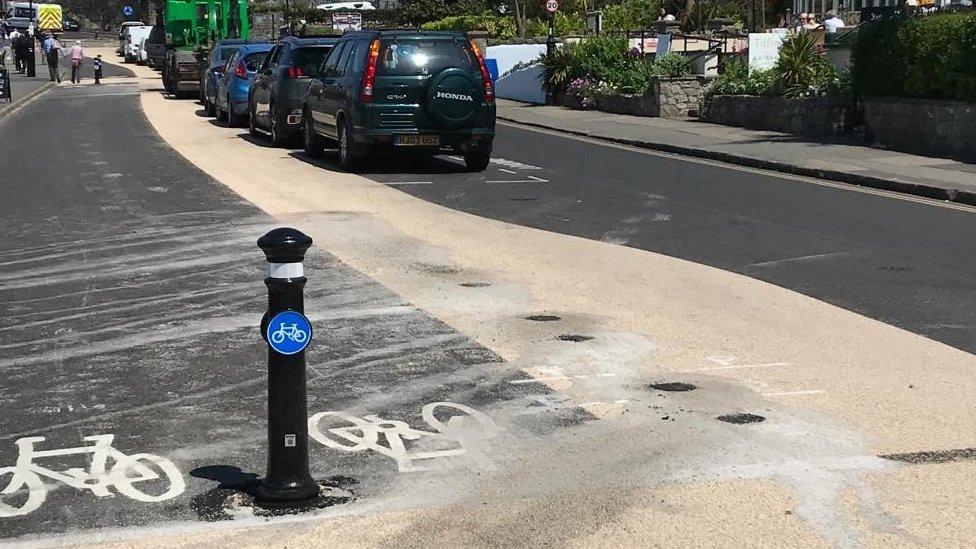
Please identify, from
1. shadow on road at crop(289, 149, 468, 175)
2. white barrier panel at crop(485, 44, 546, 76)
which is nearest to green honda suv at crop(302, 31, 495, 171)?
shadow on road at crop(289, 149, 468, 175)

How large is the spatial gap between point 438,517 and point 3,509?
1729 mm

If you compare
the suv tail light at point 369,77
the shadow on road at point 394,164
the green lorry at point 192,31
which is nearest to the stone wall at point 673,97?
the shadow on road at point 394,164

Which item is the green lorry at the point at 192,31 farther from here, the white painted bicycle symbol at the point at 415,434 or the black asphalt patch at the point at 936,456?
the black asphalt patch at the point at 936,456

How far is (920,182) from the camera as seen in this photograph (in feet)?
56.8

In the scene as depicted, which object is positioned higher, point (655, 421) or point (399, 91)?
point (399, 91)

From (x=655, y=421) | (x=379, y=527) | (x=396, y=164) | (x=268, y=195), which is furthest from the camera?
(x=396, y=164)

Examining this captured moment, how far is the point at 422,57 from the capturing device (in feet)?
63.9

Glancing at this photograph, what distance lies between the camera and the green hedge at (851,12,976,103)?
66.7 ft

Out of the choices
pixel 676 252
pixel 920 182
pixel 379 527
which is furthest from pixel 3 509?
pixel 920 182

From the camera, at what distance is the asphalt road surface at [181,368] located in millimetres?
5867

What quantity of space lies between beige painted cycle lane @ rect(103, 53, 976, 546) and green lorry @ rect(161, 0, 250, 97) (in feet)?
102

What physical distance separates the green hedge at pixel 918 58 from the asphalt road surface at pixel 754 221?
3.47 m

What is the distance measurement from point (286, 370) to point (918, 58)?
17.8m

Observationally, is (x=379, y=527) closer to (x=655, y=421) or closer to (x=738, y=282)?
(x=655, y=421)
